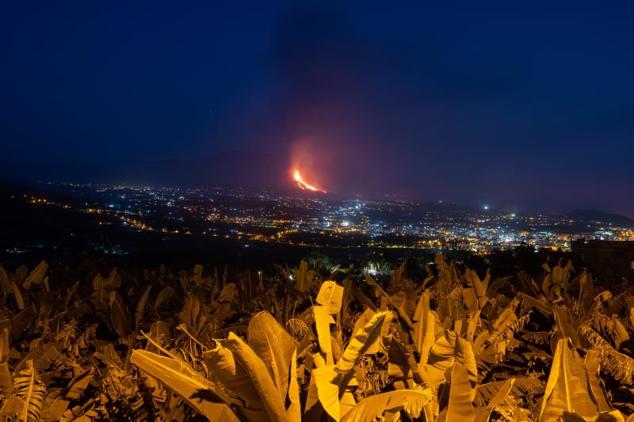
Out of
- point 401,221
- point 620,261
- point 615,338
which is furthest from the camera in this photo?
point 401,221

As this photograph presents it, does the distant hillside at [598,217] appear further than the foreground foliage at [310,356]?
Yes

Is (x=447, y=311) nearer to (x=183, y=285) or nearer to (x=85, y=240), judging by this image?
(x=183, y=285)

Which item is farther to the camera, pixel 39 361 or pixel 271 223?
pixel 271 223

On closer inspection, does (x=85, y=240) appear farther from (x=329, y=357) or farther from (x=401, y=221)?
(x=401, y=221)

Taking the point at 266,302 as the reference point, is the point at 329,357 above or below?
above

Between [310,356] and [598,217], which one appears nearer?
[310,356]

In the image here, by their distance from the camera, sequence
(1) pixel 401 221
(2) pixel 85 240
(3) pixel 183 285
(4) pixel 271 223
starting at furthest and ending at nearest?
(1) pixel 401 221
(4) pixel 271 223
(2) pixel 85 240
(3) pixel 183 285

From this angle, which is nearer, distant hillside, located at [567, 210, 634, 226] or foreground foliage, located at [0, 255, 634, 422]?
foreground foliage, located at [0, 255, 634, 422]

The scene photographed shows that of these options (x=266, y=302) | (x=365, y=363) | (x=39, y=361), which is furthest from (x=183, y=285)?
(x=365, y=363)
